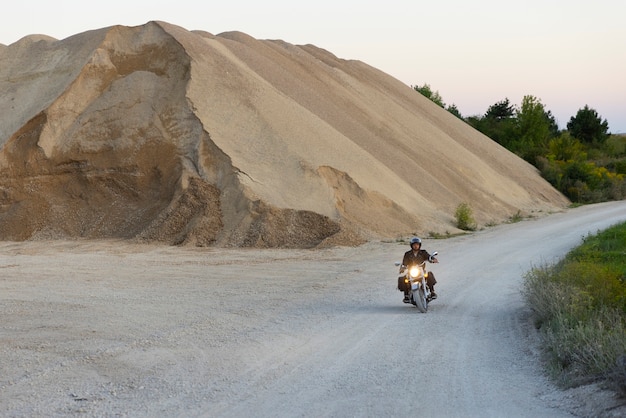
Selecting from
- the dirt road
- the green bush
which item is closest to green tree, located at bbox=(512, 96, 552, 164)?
the green bush

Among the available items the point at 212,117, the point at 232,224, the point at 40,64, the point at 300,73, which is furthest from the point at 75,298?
the point at 300,73

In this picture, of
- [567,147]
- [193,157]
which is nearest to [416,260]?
[193,157]

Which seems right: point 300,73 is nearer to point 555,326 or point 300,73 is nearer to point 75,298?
point 75,298

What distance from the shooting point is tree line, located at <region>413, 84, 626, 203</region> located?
49344mm

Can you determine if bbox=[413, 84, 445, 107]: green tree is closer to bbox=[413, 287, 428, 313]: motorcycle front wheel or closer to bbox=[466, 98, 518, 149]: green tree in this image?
bbox=[466, 98, 518, 149]: green tree

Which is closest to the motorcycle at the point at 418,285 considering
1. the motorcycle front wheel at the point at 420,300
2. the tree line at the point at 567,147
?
the motorcycle front wheel at the point at 420,300

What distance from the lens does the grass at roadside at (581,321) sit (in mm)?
7660

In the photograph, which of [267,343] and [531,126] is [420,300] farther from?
[531,126]

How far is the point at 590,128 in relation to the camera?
8112 centimetres

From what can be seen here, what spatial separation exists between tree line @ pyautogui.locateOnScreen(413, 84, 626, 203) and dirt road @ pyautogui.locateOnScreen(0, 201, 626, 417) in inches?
1237

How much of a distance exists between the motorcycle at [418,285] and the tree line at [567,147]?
36.9m

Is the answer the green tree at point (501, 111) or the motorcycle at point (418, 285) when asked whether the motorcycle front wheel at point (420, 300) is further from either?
the green tree at point (501, 111)

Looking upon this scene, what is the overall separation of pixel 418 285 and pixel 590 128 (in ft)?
244

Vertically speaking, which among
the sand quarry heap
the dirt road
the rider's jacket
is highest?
the sand quarry heap
